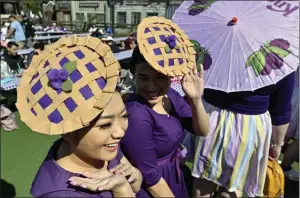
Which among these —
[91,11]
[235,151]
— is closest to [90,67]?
[235,151]

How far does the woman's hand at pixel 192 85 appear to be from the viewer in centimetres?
156

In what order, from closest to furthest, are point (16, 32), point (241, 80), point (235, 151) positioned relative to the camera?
point (241, 80)
point (235, 151)
point (16, 32)

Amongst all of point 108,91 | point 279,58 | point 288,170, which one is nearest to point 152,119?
point 108,91

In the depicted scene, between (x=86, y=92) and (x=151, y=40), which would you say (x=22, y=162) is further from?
(x=86, y=92)

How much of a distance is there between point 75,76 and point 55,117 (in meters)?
0.14

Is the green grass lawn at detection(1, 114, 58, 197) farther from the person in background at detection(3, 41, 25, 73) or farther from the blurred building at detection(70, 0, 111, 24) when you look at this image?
the blurred building at detection(70, 0, 111, 24)

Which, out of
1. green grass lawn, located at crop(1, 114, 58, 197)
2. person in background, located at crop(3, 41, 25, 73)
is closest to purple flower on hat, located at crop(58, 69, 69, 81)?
green grass lawn, located at crop(1, 114, 58, 197)

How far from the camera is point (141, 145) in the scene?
1388 millimetres

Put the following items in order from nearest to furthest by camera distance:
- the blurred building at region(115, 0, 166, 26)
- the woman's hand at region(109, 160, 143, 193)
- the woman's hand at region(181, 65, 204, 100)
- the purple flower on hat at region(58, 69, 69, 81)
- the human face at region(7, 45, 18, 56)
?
1. the purple flower on hat at region(58, 69, 69, 81)
2. the woman's hand at region(109, 160, 143, 193)
3. the woman's hand at region(181, 65, 204, 100)
4. the human face at region(7, 45, 18, 56)
5. the blurred building at region(115, 0, 166, 26)

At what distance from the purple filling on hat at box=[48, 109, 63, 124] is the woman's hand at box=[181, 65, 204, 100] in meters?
0.79

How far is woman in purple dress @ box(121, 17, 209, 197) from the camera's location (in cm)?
135

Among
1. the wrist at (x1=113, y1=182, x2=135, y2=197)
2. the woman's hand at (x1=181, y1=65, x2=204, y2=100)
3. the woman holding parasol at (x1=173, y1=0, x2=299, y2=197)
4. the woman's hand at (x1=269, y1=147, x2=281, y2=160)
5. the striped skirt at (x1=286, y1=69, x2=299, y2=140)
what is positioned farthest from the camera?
the striped skirt at (x1=286, y1=69, x2=299, y2=140)

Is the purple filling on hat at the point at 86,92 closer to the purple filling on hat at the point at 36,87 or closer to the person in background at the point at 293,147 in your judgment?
the purple filling on hat at the point at 36,87

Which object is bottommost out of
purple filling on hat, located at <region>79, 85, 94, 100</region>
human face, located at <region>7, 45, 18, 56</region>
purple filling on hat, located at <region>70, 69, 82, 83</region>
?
human face, located at <region>7, 45, 18, 56</region>
